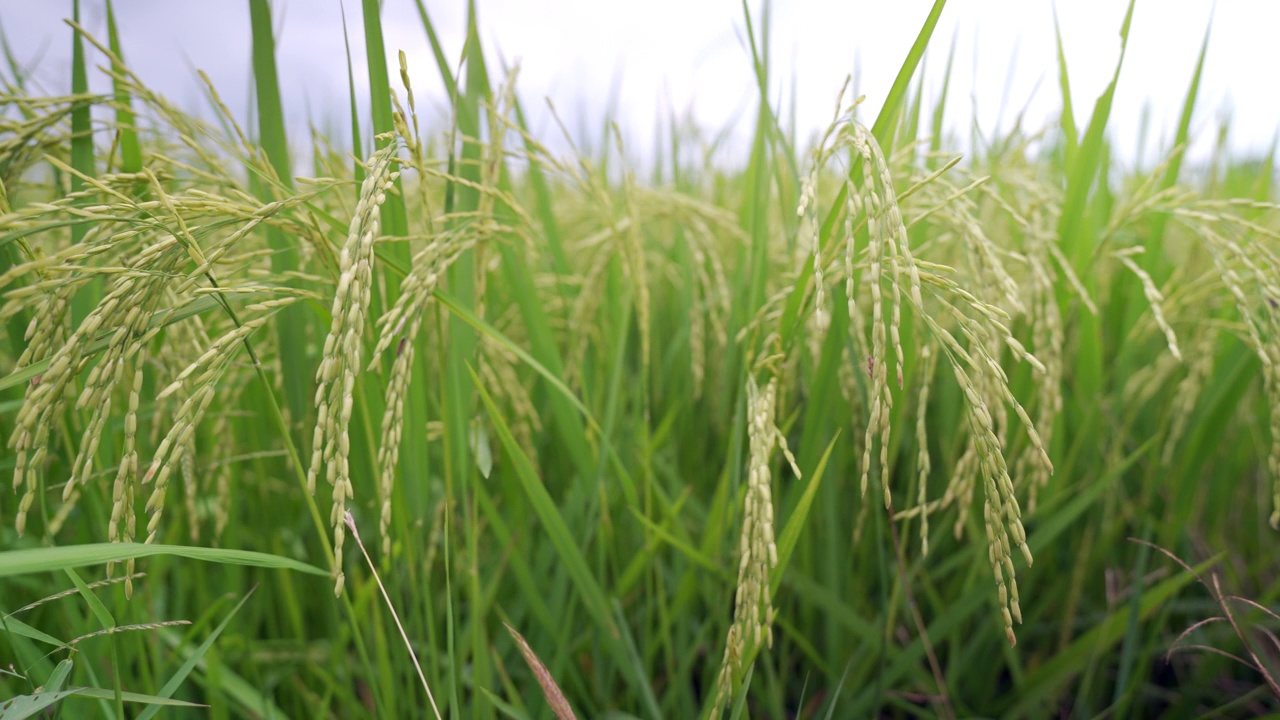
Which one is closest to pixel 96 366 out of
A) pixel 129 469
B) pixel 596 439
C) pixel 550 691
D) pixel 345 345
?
pixel 129 469

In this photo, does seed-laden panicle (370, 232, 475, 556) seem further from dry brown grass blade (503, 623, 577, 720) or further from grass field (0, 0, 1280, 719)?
dry brown grass blade (503, 623, 577, 720)

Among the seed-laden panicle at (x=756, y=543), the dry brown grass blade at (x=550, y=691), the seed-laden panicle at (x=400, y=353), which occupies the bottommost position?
the dry brown grass blade at (x=550, y=691)

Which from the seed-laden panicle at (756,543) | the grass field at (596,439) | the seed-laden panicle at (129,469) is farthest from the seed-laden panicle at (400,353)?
the seed-laden panicle at (756,543)

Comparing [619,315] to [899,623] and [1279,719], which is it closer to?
[899,623]

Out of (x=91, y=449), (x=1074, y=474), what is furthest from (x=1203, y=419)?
(x=91, y=449)

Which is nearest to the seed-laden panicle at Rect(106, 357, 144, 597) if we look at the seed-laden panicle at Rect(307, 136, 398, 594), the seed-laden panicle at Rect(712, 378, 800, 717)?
the seed-laden panicle at Rect(307, 136, 398, 594)

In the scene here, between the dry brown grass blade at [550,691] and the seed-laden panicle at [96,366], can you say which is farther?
the dry brown grass blade at [550,691]

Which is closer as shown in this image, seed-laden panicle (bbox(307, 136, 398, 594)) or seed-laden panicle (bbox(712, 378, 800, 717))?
seed-laden panicle (bbox(307, 136, 398, 594))

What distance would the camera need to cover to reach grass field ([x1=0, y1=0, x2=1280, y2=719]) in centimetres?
84

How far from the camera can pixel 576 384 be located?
1.55 m

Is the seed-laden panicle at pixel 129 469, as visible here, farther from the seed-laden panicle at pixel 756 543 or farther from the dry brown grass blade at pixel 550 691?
the seed-laden panicle at pixel 756 543

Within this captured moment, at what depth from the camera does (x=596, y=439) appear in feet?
5.01

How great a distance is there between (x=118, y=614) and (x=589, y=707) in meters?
0.82

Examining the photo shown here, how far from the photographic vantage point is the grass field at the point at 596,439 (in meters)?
0.84
